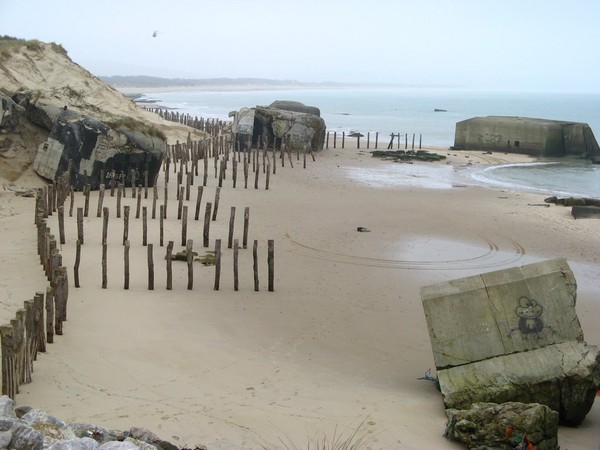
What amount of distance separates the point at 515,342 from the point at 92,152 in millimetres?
16411

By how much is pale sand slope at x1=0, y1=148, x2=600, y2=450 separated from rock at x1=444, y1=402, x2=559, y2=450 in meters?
0.21

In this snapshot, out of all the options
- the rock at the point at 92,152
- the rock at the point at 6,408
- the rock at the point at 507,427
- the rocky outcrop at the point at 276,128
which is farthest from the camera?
the rocky outcrop at the point at 276,128

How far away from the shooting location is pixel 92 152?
22625mm

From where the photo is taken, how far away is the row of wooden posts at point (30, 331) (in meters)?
8.15

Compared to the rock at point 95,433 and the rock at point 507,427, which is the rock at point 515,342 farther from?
the rock at point 95,433

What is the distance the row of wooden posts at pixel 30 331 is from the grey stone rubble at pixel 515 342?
15.8 ft

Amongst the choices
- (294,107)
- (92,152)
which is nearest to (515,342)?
(92,152)

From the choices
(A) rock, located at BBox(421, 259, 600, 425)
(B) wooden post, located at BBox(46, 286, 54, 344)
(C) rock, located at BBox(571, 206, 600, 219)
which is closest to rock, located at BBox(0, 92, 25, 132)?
(B) wooden post, located at BBox(46, 286, 54, 344)

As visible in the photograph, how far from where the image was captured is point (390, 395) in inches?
366

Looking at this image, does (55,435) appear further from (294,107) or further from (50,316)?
(294,107)

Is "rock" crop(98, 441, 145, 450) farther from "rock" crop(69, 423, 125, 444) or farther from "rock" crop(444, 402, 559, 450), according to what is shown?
"rock" crop(444, 402, 559, 450)

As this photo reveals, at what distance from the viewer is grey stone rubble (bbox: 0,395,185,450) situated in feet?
19.0

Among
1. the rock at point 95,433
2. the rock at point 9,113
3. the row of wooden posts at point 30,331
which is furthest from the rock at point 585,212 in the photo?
the rock at point 95,433

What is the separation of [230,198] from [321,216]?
332 cm
